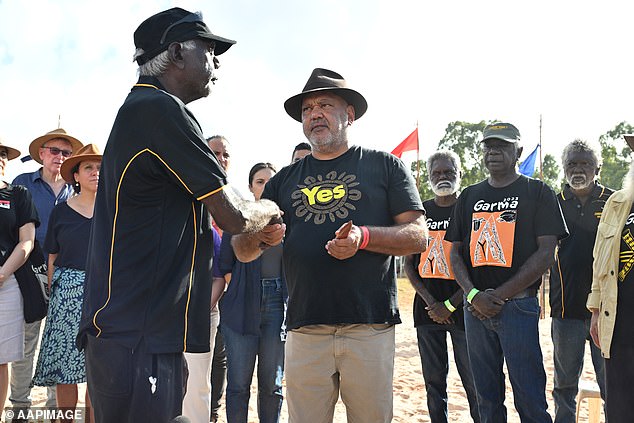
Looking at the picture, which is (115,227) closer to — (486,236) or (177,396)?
(177,396)

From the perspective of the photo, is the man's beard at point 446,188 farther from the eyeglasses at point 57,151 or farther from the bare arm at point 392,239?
the eyeglasses at point 57,151

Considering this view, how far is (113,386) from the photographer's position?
7.10 feet

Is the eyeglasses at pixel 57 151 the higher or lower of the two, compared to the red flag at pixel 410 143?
lower

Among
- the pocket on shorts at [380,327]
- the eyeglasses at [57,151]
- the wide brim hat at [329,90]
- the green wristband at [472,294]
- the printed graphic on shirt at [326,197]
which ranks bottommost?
the pocket on shorts at [380,327]

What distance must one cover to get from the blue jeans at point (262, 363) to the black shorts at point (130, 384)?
103 inches

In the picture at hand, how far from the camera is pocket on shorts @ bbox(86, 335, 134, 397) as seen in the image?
2158mm

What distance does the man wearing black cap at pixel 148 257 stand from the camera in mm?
2182

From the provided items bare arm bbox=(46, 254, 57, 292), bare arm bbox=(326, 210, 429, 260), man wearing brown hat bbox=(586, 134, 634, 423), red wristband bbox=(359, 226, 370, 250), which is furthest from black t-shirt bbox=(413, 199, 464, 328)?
bare arm bbox=(46, 254, 57, 292)

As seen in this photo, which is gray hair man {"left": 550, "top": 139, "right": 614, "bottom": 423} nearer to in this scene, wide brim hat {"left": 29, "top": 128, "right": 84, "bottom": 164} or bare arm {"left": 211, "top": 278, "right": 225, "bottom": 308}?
bare arm {"left": 211, "top": 278, "right": 225, "bottom": 308}

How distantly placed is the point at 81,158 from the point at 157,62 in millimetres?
2691

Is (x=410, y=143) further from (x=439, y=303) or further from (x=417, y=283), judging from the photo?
(x=439, y=303)

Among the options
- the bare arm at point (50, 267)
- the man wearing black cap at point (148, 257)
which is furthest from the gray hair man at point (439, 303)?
the bare arm at point (50, 267)

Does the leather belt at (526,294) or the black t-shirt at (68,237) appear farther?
the black t-shirt at (68,237)

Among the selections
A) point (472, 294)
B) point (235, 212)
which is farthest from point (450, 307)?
point (235, 212)
